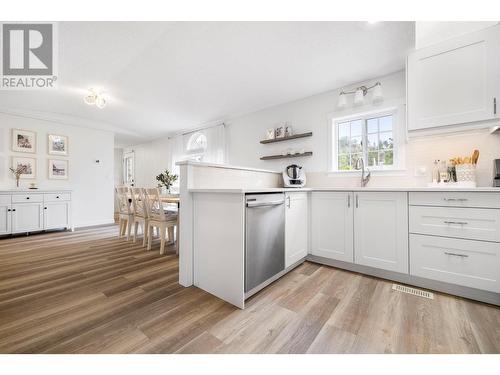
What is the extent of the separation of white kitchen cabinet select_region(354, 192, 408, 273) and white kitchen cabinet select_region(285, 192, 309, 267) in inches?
21.6

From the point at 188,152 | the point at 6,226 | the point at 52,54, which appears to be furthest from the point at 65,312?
the point at 188,152

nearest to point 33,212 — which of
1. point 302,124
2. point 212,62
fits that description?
point 212,62

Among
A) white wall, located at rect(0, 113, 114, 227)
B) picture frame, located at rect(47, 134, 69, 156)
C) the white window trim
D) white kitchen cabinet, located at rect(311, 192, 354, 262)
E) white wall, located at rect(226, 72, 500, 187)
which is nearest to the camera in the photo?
white wall, located at rect(226, 72, 500, 187)

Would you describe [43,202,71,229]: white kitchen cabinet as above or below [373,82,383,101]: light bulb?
below

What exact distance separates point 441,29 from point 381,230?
2.02 metres

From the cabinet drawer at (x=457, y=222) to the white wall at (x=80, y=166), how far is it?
6.23m

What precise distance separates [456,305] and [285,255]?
1.37 meters

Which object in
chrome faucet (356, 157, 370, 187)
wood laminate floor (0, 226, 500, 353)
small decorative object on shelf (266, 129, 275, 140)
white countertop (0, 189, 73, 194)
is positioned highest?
small decorative object on shelf (266, 129, 275, 140)

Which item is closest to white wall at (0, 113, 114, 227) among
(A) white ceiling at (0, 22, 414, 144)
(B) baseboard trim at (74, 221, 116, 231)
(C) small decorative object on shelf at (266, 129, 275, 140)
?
(B) baseboard trim at (74, 221, 116, 231)

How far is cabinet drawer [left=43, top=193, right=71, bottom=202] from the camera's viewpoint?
13.6 ft

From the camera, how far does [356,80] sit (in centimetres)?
288

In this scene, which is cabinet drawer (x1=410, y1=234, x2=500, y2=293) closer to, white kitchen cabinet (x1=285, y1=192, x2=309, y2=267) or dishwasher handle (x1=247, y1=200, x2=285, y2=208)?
white kitchen cabinet (x1=285, y1=192, x2=309, y2=267)
